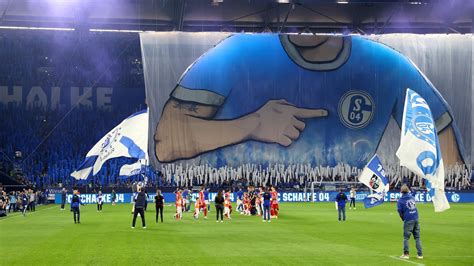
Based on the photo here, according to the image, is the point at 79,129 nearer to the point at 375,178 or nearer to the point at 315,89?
the point at 315,89

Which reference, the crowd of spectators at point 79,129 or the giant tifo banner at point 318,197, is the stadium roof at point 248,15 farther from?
the giant tifo banner at point 318,197

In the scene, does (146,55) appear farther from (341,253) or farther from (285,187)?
(341,253)

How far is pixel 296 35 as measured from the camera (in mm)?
67812

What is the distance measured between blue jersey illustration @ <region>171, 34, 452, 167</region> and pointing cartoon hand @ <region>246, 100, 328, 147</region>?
0.48 m

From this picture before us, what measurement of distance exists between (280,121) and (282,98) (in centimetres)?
235

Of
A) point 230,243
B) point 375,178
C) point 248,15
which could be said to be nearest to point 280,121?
point 248,15

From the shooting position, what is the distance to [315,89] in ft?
222

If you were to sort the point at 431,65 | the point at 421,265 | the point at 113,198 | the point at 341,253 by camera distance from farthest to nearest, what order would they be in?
the point at 431,65, the point at 113,198, the point at 341,253, the point at 421,265

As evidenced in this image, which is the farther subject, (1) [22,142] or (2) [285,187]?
(1) [22,142]

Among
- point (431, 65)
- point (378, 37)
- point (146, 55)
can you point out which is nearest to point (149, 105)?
point (146, 55)

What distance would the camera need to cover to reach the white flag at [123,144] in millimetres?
51094

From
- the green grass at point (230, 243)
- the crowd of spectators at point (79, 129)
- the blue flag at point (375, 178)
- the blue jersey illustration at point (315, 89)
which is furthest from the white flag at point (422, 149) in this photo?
the blue jersey illustration at point (315, 89)

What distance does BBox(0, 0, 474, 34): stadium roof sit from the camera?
63500 millimetres

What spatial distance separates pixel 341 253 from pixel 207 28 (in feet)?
168
